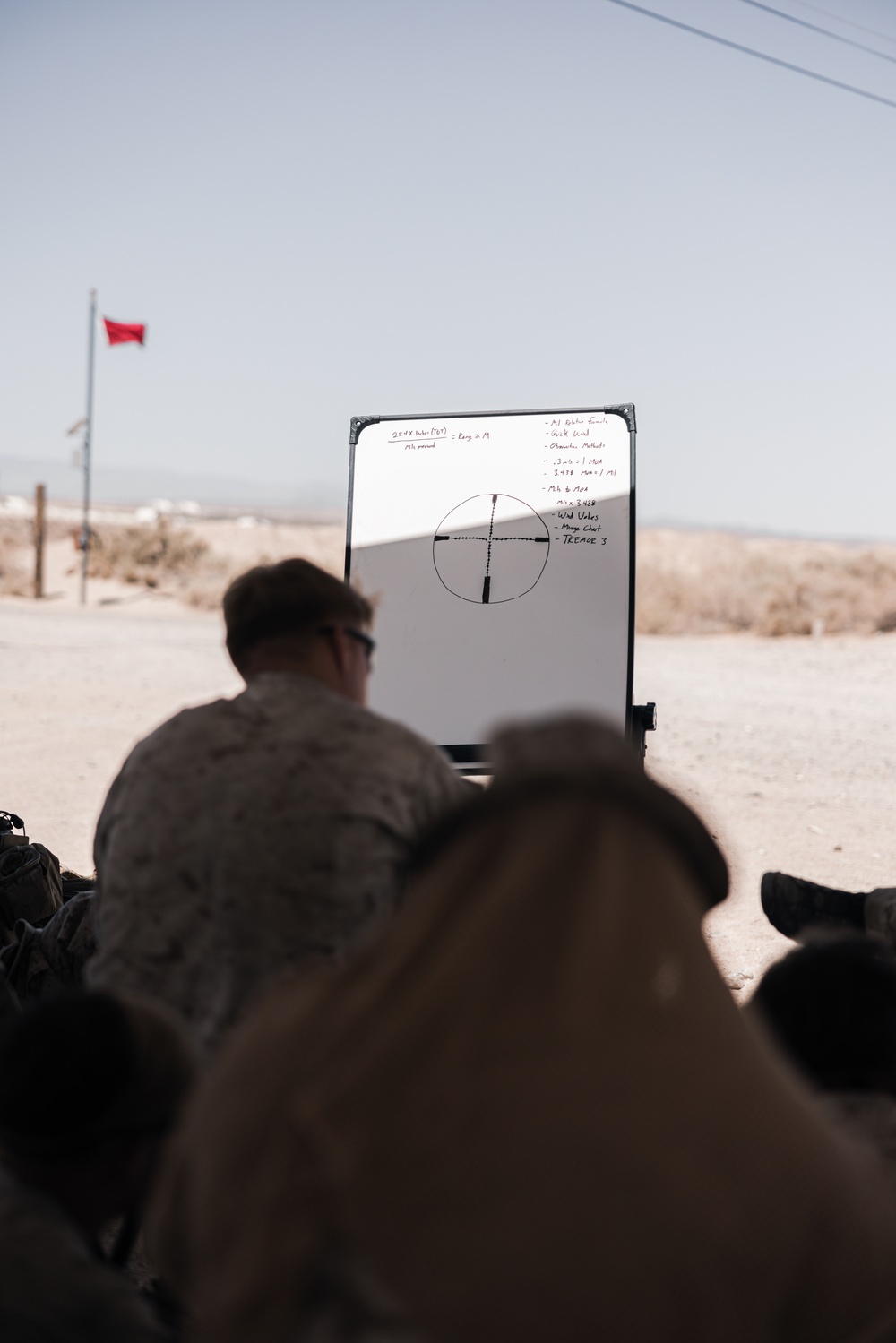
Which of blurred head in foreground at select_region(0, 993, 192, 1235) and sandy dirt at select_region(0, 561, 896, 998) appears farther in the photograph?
sandy dirt at select_region(0, 561, 896, 998)

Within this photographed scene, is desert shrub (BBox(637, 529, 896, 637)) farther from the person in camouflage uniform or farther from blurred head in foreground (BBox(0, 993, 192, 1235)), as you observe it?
blurred head in foreground (BBox(0, 993, 192, 1235))

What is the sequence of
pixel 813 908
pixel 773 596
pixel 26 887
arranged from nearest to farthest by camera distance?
pixel 813 908 → pixel 26 887 → pixel 773 596

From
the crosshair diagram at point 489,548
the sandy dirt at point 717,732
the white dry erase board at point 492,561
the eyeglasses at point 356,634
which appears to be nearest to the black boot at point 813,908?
the sandy dirt at point 717,732

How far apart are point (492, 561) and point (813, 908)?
6.48 ft

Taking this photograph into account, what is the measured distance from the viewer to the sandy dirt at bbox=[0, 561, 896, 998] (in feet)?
18.1

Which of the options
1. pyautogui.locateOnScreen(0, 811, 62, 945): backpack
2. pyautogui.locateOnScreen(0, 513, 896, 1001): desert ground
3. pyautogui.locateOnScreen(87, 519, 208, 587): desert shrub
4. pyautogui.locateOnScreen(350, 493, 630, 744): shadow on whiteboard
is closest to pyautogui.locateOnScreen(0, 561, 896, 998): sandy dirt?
pyautogui.locateOnScreen(0, 513, 896, 1001): desert ground

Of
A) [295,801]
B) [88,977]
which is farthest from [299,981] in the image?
[88,977]

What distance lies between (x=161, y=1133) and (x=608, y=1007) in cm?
70

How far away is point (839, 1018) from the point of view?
142 cm

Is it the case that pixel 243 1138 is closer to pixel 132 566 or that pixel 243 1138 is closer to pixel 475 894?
pixel 475 894

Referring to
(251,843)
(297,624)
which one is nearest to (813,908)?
(297,624)

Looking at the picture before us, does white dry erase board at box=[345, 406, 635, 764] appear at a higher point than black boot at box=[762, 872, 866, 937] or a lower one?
higher

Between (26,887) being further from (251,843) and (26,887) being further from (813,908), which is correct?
(813,908)

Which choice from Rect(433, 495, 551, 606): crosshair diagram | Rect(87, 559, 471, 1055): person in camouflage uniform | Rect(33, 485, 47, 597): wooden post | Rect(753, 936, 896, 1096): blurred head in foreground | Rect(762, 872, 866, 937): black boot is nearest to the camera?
Rect(753, 936, 896, 1096): blurred head in foreground
